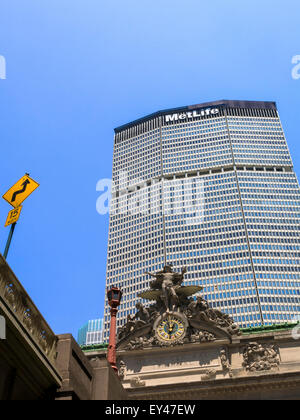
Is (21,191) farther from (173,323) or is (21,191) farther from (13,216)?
(173,323)

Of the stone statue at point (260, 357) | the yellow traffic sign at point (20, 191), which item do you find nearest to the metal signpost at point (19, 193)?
the yellow traffic sign at point (20, 191)

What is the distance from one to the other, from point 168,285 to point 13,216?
19.2 m

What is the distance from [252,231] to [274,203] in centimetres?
1733

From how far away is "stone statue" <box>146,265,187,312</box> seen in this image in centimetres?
3519

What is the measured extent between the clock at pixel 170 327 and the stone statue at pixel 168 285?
0.70 m

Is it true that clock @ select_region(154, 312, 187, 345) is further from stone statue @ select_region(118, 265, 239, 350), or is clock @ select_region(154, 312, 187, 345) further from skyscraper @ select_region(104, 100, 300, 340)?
skyscraper @ select_region(104, 100, 300, 340)

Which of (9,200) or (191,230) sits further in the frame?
(191,230)

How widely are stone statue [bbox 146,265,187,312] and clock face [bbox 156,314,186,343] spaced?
0.81 m

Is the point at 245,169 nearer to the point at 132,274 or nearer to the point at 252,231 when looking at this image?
the point at 252,231

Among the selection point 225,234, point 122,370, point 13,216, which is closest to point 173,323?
point 122,370

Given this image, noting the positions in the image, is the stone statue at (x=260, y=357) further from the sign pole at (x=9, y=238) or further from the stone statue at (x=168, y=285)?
the sign pole at (x=9, y=238)

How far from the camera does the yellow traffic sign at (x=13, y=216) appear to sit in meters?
18.7

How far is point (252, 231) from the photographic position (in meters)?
172

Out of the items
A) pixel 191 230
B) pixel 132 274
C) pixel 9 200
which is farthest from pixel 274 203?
pixel 9 200
